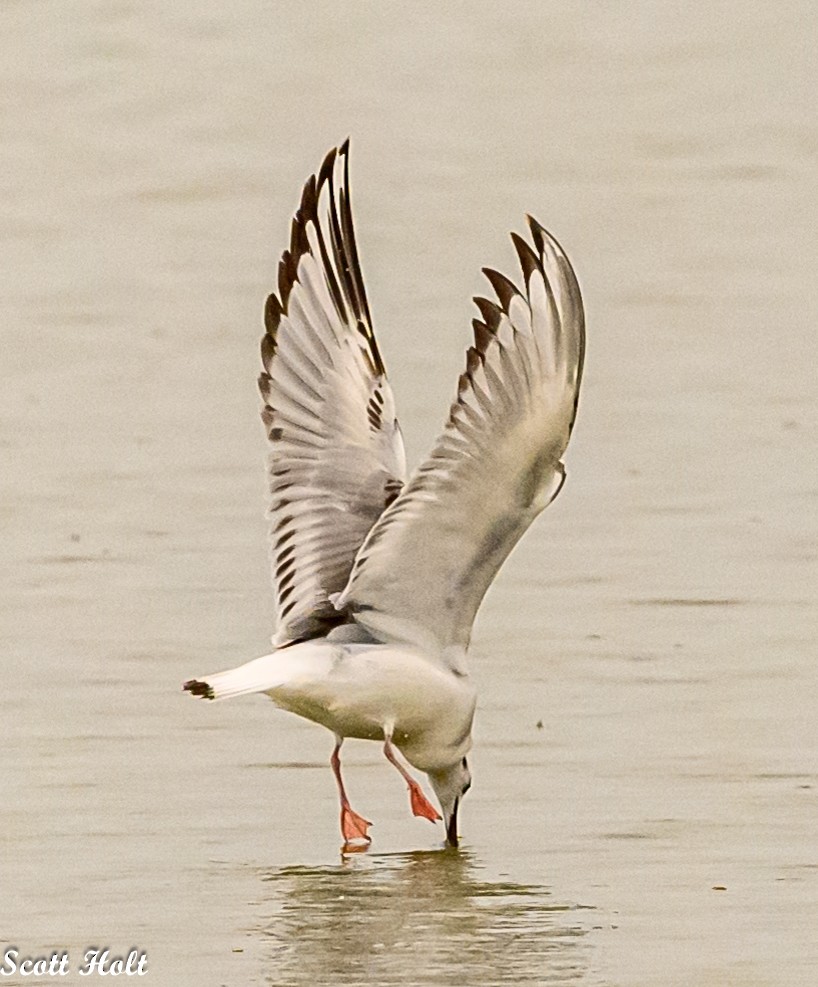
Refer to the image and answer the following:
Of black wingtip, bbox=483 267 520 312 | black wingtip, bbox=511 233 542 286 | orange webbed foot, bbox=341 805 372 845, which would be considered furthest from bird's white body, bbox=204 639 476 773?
black wingtip, bbox=511 233 542 286

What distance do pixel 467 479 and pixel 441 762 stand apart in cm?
87

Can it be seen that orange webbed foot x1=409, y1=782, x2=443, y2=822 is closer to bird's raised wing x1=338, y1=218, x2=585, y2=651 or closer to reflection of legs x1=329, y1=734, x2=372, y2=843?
reflection of legs x1=329, y1=734, x2=372, y2=843

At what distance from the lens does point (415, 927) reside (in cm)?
626

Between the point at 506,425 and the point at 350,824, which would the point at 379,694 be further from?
the point at 506,425

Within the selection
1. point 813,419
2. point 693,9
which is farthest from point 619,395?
point 693,9

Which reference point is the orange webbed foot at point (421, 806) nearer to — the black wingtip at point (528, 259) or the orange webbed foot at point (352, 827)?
the orange webbed foot at point (352, 827)

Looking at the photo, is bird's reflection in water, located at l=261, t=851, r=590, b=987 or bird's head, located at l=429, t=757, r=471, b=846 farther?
bird's head, located at l=429, t=757, r=471, b=846

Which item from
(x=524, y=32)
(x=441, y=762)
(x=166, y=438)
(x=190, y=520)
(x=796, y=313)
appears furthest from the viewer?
(x=524, y=32)

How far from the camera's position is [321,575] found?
7.47 m

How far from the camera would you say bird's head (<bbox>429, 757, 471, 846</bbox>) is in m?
7.29

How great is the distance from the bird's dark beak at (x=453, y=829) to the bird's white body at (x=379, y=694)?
109mm

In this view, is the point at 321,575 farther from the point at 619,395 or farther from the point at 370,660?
the point at 619,395

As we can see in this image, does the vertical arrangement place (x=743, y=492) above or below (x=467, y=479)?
below
